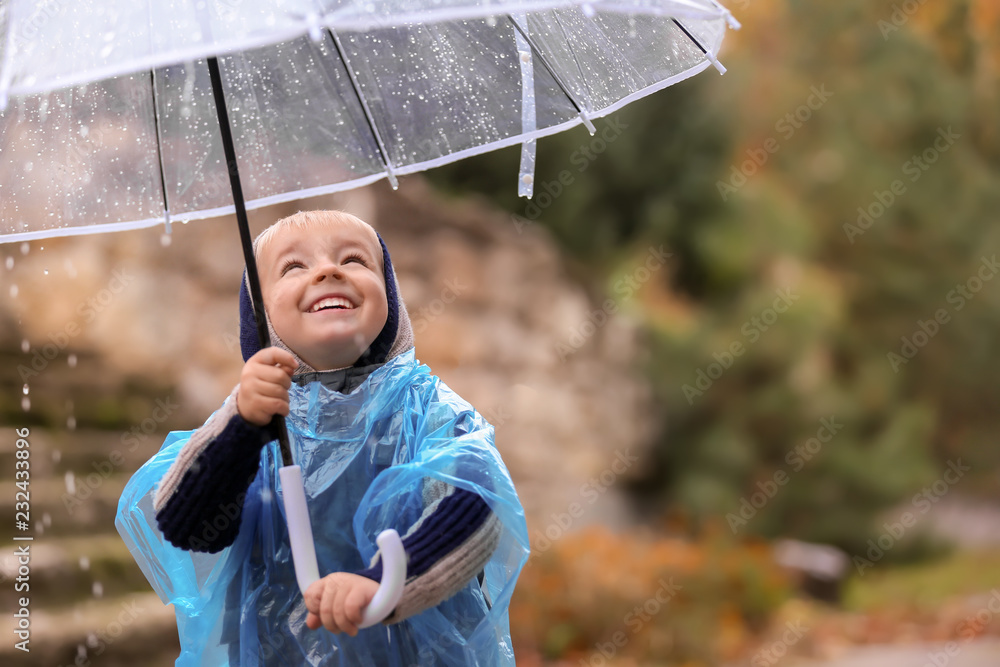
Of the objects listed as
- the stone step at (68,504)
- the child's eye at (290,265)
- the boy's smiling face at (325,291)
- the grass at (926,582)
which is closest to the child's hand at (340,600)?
the boy's smiling face at (325,291)

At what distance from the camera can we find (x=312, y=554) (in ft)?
4.25

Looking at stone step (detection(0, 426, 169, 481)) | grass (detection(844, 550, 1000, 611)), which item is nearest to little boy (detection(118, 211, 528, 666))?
stone step (detection(0, 426, 169, 481))

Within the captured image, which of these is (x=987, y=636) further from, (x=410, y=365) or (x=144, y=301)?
(x=410, y=365)

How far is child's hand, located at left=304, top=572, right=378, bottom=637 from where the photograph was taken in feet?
3.90

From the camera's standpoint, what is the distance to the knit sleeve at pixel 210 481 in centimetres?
132

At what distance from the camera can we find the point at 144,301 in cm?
411

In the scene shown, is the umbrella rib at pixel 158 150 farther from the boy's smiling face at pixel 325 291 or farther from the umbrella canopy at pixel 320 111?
the boy's smiling face at pixel 325 291

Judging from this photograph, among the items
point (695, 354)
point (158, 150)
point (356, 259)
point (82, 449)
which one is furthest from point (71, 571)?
point (695, 354)

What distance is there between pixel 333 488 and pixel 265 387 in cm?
22

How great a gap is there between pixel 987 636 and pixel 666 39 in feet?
19.3

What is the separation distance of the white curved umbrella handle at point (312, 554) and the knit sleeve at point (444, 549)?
2cm

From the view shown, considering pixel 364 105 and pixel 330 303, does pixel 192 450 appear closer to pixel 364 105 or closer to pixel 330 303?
pixel 330 303

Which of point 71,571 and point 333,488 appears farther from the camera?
point 71,571

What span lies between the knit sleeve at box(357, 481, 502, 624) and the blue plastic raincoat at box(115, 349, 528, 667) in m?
0.03
